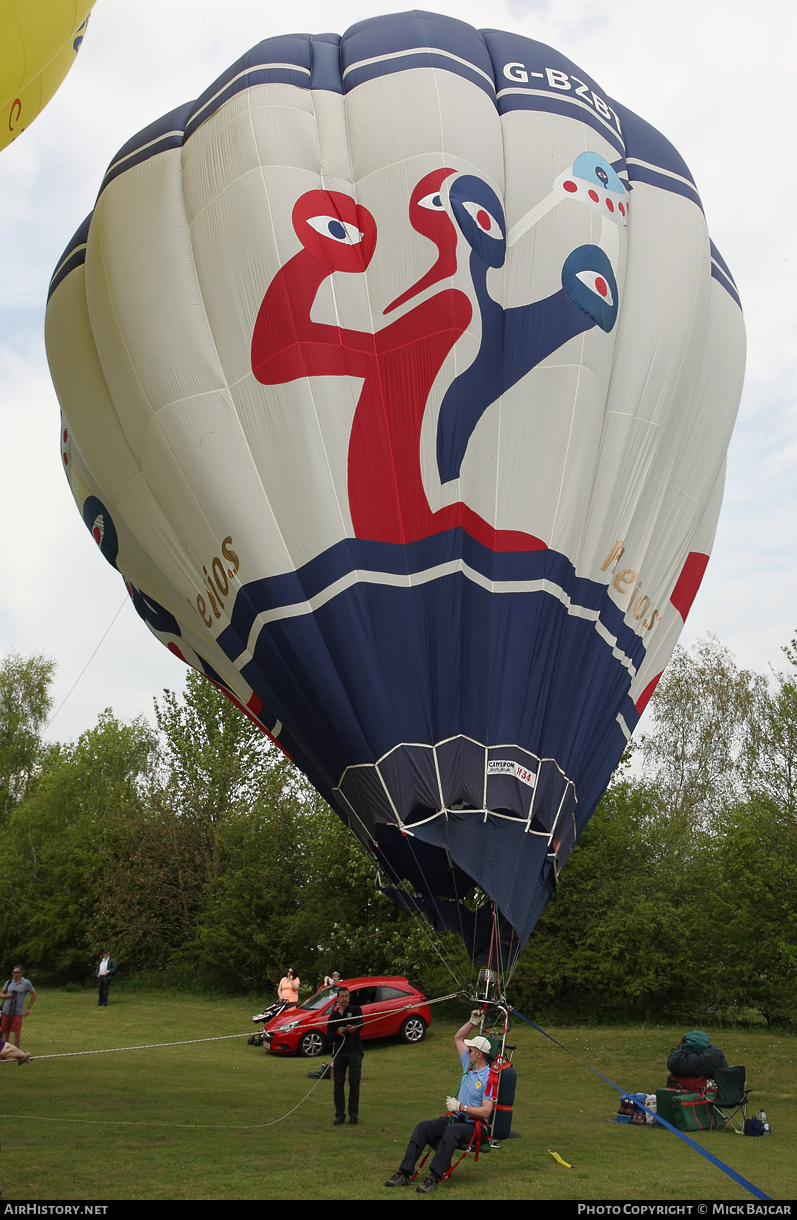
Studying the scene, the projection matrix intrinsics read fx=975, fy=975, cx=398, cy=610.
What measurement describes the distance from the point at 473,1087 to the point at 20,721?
30.5 m

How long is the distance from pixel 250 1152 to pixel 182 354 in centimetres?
571

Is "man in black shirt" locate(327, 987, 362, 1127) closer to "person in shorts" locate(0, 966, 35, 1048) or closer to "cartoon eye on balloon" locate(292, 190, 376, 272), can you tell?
"person in shorts" locate(0, 966, 35, 1048)

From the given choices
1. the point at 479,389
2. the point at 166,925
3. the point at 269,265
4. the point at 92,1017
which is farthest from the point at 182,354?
the point at 166,925

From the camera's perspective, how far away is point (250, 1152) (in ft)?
21.2

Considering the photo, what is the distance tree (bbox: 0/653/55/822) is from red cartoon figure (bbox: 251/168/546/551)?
28.5 metres

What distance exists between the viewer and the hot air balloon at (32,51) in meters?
7.00

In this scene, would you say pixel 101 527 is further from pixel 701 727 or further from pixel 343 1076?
pixel 701 727

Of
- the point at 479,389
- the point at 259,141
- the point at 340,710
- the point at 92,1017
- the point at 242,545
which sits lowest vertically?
the point at 92,1017

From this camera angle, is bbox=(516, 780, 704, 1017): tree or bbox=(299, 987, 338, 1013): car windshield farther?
bbox=(516, 780, 704, 1017): tree

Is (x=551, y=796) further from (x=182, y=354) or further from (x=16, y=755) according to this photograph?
(x=16, y=755)

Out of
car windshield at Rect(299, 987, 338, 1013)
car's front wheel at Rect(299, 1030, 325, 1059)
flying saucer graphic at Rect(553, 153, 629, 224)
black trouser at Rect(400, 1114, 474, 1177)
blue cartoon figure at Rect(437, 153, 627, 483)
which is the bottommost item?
car's front wheel at Rect(299, 1030, 325, 1059)

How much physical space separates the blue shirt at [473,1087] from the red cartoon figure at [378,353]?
3.39 meters

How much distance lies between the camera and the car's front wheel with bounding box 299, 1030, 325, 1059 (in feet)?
41.1

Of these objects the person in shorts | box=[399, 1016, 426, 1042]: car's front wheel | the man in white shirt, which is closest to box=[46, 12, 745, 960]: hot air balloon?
the person in shorts
